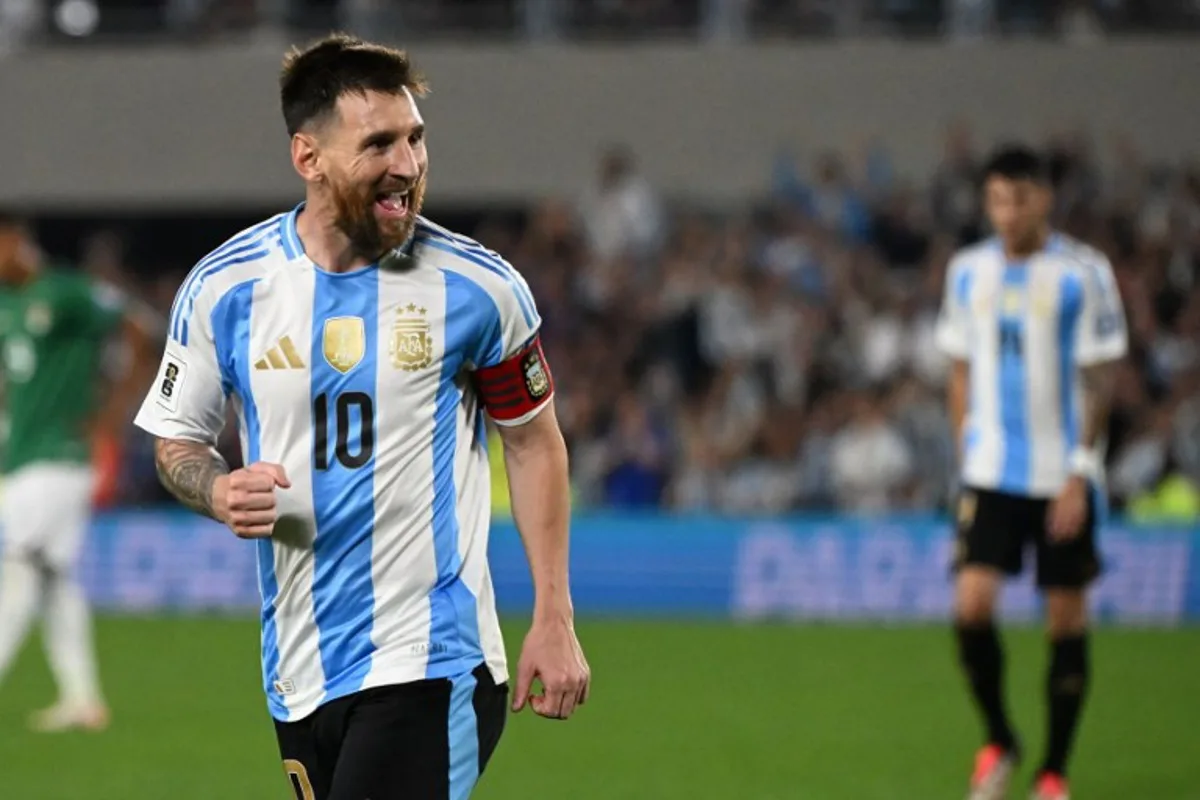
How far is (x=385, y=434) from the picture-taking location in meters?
4.42

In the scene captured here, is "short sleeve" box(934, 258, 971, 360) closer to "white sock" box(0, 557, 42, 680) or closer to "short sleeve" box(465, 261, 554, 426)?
"short sleeve" box(465, 261, 554, 426)

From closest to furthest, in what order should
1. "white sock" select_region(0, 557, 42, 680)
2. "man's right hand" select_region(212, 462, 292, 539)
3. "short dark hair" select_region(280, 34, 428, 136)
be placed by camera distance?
1. "man's right hand" select_region(212, 462, 292, 539)
2. "short dark hair" select_region(280, 34, 428, 136)
3. "white sock" select_region(0, 557, 42, 680)

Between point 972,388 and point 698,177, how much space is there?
12.1 meters

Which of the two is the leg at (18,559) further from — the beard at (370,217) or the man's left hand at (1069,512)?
the beard at (370,217)

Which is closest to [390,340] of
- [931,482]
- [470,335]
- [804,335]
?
[470,335]

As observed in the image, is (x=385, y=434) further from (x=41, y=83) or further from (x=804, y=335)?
(x=41, y=83)

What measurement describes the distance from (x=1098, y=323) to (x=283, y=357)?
463 centimetres

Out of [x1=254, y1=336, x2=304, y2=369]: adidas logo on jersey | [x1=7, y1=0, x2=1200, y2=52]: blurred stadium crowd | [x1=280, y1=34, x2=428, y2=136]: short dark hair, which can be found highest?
[x1=280, y1=34, x2=428, y2=136]: short dark hair

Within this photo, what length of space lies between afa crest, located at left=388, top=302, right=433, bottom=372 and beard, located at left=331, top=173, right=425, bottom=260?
14 centimetres

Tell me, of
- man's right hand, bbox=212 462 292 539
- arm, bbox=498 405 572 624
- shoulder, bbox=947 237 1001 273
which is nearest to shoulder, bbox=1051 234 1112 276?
shoulder, bbox=947 237 1001 273

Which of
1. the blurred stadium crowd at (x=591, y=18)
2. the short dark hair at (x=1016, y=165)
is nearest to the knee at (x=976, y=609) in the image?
the short dark hair at (x=1016, y=165)

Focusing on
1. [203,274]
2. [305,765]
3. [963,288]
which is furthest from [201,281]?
[963,288]

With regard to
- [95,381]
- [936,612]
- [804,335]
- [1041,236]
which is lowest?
[936,612]

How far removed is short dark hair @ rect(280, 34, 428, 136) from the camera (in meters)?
4.36
